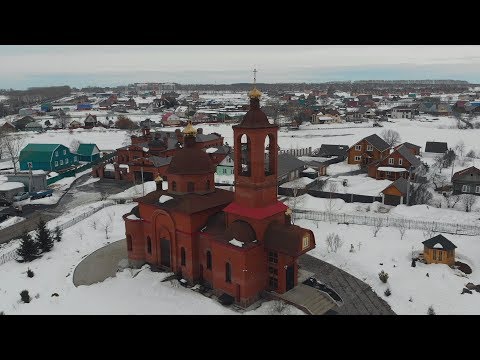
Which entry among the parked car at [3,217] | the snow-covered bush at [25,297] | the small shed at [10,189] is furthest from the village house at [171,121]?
the snow-covered bush at [25,297]

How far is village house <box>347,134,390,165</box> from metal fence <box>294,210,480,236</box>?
1659cm

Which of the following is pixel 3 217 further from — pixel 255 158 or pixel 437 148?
pixel 437 148

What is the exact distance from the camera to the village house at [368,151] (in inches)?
1766

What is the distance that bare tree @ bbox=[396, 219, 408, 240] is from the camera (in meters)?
25.5

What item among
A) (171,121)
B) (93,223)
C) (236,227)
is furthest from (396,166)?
(171,121)

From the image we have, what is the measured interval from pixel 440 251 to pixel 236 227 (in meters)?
11.5

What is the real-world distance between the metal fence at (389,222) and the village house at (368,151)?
1659cm

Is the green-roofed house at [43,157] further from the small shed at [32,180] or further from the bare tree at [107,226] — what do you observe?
the bare tree at [107,226]

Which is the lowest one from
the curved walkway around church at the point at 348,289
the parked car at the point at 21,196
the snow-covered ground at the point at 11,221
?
the curved walkway around church at the point at 348,289

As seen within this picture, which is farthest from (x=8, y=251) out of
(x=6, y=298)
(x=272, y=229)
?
(x=272, y=229)

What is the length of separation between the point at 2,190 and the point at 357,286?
31.0m

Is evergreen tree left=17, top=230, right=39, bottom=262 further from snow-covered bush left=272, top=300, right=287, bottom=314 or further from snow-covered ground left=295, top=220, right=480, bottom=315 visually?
snow-covered ground left=295, top=220, right=480, bottom=315

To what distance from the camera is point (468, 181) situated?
34.3 meters

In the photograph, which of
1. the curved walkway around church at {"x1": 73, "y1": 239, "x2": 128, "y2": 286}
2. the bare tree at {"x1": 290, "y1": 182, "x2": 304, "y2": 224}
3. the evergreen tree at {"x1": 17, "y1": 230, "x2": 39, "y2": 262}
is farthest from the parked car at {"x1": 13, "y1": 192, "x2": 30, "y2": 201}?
the bare tree at {"x1": 290, "y1": 182, "x2": 304, "y2": 224}
